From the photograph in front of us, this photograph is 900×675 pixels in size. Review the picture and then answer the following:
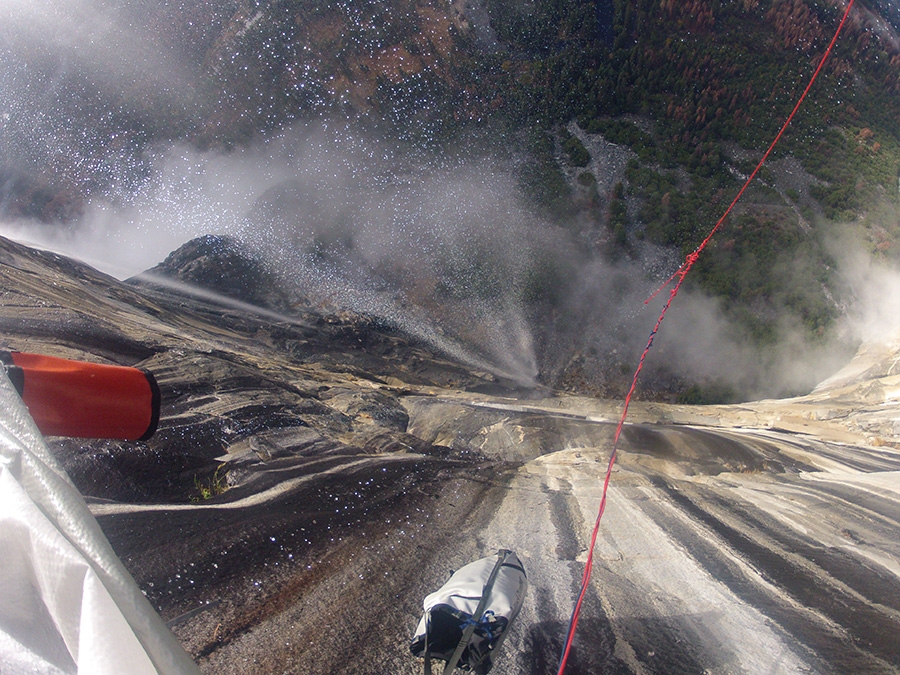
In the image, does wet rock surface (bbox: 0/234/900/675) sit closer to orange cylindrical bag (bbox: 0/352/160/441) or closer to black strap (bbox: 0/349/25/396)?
orange cylindrical bag (bbox: 0/352/160/441)

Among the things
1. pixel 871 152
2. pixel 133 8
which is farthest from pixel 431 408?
pixel 133 8

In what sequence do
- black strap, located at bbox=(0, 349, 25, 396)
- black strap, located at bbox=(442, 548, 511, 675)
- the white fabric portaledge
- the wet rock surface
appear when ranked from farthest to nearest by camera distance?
the wet rock surface → black strap, located at bbox=(442, 548, 511, 675) → black strap, located at bbox=(0, 349, 25, 396) → the white fabric portaledge

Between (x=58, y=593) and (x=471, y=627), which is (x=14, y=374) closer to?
(x=58, y=593)

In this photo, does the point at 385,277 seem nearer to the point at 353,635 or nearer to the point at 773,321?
the point at 773,321

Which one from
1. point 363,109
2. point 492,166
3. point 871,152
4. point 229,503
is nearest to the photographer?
point 229,503

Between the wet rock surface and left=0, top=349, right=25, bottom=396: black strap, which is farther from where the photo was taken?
the wet rock surface

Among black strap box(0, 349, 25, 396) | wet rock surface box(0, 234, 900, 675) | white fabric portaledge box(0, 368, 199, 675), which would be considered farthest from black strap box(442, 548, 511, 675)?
black strap box(0, 349, 25, 396)

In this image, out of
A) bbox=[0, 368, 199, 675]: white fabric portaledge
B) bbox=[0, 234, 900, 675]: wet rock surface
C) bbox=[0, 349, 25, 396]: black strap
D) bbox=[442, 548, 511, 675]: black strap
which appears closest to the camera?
bbox=[0, 368, 199, 675]: white fabric portaledge
